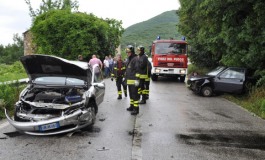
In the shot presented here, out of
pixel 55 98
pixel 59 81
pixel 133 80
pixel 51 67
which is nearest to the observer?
pixel 55 98

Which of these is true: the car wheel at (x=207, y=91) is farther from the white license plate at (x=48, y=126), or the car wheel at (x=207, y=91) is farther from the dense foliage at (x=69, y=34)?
the dense foliage at (x=69, y=34)

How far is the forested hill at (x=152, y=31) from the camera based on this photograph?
113 m

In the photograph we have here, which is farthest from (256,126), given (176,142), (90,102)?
(90,102)

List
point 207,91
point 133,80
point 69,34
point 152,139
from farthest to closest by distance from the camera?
point 69,34 → point 207,91 → point 133,80 → point 152,139

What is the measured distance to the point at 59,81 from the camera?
7371mm

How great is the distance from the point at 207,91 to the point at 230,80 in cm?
111

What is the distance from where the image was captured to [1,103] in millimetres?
8656

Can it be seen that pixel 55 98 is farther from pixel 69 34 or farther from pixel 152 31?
pixel 152 31

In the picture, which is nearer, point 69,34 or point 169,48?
point 169,48

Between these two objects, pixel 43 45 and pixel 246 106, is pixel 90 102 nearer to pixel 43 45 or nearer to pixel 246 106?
pixel 246 106

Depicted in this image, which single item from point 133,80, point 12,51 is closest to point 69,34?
point 133,80

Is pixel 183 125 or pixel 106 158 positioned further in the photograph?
pixel 183 125

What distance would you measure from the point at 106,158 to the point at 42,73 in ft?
10.5

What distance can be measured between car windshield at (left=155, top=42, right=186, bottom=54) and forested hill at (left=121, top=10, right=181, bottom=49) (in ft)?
241
